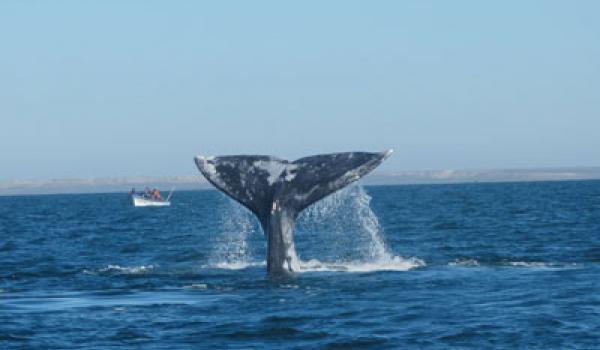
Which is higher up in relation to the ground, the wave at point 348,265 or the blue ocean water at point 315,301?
the wave at point 348,265

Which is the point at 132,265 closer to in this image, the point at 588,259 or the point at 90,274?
the point at 90,274

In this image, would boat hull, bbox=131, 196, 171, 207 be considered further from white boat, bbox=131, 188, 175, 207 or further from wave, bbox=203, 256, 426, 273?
wave, bbox=203, 256, 426, 273

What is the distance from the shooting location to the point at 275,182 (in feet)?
57.7

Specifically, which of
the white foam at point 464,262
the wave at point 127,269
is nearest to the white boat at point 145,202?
the wave at point 127,269

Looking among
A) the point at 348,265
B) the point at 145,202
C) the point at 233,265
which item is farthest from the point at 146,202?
the point at 348,265

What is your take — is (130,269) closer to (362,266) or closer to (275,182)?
(362,266)

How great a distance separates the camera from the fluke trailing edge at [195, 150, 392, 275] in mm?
17250

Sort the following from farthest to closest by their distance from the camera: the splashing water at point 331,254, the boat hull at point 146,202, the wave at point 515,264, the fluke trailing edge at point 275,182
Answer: the boat hull at point 146,202 → the wave at point 515,264 → the splashing water at point 331,254 → the fluke trailing edge at point 275,182

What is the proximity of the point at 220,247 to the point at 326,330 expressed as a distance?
1800 cm

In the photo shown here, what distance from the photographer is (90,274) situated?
21766mm

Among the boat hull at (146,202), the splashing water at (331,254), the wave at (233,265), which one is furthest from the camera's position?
the boat hull at (146,202)

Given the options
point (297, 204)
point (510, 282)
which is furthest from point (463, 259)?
point (297, 204)

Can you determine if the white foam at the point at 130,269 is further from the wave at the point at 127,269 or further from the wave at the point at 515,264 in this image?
the wave at the point at 515,264

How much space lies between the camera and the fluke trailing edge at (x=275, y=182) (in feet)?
56.6
